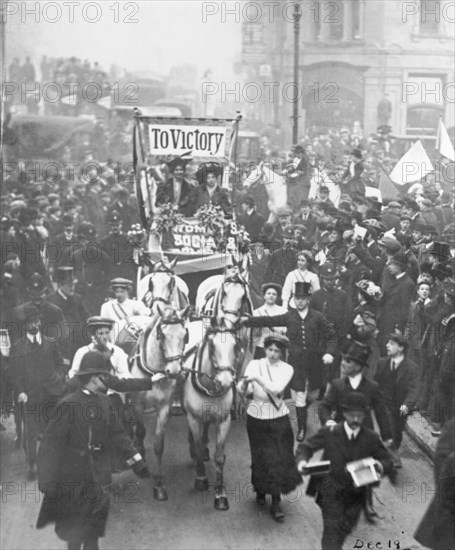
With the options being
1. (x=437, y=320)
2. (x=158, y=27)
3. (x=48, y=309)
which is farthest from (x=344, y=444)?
(x=158, y=27)

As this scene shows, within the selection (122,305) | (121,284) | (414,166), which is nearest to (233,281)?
(122,305)

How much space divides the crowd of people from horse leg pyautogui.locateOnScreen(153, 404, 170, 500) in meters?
0.43

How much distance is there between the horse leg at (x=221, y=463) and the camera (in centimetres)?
677

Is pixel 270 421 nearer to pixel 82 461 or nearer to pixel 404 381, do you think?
pixel 404 381

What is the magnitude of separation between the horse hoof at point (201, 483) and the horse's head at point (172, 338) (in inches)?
36.0

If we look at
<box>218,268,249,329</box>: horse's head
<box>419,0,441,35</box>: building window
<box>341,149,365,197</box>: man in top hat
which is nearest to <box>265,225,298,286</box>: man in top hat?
<box>218,268,249,329</box>: horse's head

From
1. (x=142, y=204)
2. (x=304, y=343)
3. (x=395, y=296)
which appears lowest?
(x=304, y=343)

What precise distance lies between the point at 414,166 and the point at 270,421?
5.24m

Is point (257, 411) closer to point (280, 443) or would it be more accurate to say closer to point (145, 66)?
point (280, 443)

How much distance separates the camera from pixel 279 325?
7535 mm

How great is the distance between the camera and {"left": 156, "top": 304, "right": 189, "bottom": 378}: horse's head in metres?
6.82

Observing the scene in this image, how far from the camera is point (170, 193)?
30.4ft

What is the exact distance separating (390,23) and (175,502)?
865cm

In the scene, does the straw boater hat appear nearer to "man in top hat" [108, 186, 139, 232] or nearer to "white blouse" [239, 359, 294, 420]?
"white blouse" [239, 359, 294, 420]
